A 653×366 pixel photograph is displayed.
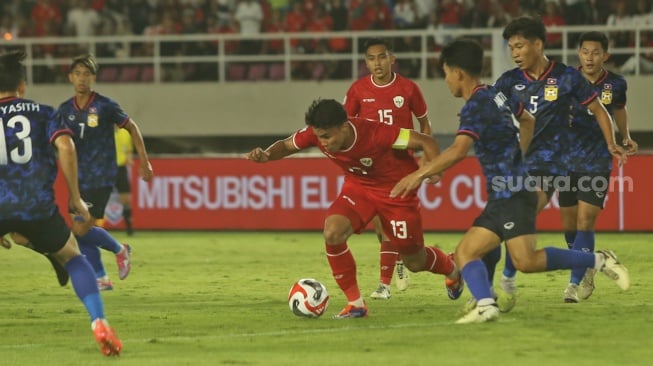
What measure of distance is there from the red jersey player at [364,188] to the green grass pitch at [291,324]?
0.43 meters

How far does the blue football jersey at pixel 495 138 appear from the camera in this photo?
878 centimetres

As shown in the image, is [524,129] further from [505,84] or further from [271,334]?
[271,334]

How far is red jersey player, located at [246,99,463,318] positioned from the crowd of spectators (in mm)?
12933

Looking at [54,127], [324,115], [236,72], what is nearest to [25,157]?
[54,127]

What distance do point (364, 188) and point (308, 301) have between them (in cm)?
100

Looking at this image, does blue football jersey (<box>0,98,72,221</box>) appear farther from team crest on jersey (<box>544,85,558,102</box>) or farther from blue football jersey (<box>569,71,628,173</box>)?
blue football jersey (<box>569,71,628,173</box>)

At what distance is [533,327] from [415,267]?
1.50m

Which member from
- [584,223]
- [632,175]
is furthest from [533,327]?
[632,175]

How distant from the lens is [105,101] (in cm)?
1244

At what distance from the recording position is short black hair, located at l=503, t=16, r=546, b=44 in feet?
32.8

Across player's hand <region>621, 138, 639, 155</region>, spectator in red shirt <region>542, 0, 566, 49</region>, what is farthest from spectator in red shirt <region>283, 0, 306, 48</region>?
player's hand <region>621, 138, 639, 155</region>

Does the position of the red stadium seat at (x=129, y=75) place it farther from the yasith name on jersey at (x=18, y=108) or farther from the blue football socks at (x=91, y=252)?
the yasith name on jersey at (x=18, y=108)

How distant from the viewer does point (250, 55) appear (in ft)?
81.9

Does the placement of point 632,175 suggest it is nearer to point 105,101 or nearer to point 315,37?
point 315,37
